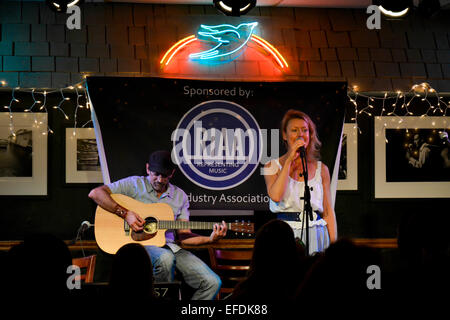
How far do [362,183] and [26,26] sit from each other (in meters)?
4.41

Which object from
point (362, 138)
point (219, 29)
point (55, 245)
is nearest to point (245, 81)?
point (219, 29)

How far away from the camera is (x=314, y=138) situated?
5.44 m

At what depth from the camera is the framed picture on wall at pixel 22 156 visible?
5398 millimetres

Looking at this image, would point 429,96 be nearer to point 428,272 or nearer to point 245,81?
point 245,81

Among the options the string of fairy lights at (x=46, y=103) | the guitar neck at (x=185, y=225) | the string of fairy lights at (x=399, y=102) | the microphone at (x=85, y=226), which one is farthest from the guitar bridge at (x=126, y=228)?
the string of fairy lights at (x=399, y=102)

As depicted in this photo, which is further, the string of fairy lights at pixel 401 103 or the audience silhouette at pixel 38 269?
the string of fairy lights at pixel 401 103

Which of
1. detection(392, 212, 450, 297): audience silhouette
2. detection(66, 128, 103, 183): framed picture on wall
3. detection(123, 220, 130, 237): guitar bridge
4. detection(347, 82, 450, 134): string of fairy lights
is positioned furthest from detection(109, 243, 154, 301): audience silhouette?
detection(347, 82, 450, 134): string of fairy lights

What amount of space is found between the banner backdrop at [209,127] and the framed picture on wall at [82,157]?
415 mm

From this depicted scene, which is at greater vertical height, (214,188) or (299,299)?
(214,188)

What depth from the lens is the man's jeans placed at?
479 cm

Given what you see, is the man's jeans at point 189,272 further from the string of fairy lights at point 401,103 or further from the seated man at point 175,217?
the string of fairy lights at point 401,103

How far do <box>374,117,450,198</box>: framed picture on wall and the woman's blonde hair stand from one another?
37.4 inches

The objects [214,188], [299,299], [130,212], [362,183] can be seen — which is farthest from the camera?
[362,183]

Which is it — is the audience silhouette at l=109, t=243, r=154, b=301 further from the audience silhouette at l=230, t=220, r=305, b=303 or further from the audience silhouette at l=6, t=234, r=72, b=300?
the audience silhouette at l=230, t=220, r=305, b=303
